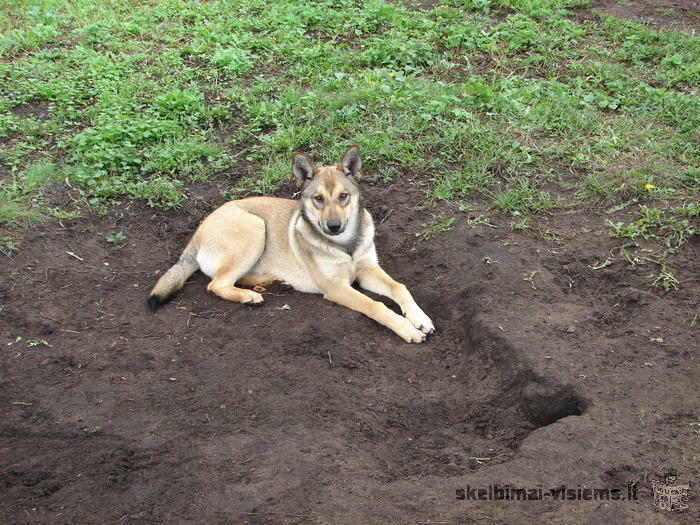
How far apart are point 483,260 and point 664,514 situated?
270 cm

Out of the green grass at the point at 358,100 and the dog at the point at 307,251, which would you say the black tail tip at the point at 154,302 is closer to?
the dog at the point at 307,251

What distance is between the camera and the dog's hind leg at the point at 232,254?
18.7ft

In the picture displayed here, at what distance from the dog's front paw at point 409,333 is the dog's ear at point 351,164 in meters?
1.48

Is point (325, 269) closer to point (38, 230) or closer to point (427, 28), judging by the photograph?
point (38, 230)

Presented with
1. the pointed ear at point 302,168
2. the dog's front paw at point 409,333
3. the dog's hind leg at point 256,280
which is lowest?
the dog's hind leg at point 256,280

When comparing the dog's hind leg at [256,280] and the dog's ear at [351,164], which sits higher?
the dog's ear at [351,164]

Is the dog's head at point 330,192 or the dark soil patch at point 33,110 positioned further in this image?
the dark soil patch at point 33,110

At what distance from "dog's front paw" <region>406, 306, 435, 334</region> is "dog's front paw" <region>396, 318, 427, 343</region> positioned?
59 millimetres

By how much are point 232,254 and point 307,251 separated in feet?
2.27

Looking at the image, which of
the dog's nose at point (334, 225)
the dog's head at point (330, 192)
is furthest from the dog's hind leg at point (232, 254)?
the dog's nose at point (334, 225)

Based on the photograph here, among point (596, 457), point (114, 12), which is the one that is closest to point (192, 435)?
point (596, 457)

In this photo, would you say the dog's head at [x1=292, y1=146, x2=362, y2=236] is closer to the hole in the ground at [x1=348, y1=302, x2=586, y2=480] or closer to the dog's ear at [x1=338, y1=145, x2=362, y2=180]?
the dog's ear at [x1=338, y1=145, x2=362, y2=180]

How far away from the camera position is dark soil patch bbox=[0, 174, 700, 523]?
3602 millimetres

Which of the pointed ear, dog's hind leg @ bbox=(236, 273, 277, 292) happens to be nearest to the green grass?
dog's hind leg @ bbox=(236, 273, 277, 292)
